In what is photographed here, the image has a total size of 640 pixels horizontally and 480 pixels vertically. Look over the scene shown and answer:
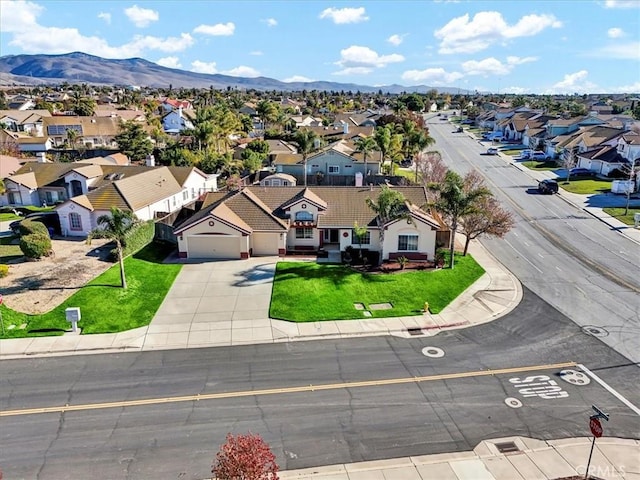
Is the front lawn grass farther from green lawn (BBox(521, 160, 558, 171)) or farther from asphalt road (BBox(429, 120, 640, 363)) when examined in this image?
green lawn (BBox(521, 160, 558, 171))

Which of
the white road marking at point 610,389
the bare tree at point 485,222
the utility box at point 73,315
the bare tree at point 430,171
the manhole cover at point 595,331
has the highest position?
the bare tree at point 430,171

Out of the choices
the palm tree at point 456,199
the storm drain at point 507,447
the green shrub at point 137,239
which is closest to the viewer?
the storm drain at point 507,447

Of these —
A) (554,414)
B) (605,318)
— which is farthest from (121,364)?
(605,318)

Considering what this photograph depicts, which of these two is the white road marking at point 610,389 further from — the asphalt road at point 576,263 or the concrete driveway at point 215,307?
the concrete driveway at point 215,307

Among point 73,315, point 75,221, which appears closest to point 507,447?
point 73,315

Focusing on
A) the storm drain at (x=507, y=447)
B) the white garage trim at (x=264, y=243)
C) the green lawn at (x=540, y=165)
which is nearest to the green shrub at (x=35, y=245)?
the white garage trim at (x=264, y=243)

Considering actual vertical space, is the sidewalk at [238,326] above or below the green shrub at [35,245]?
below
